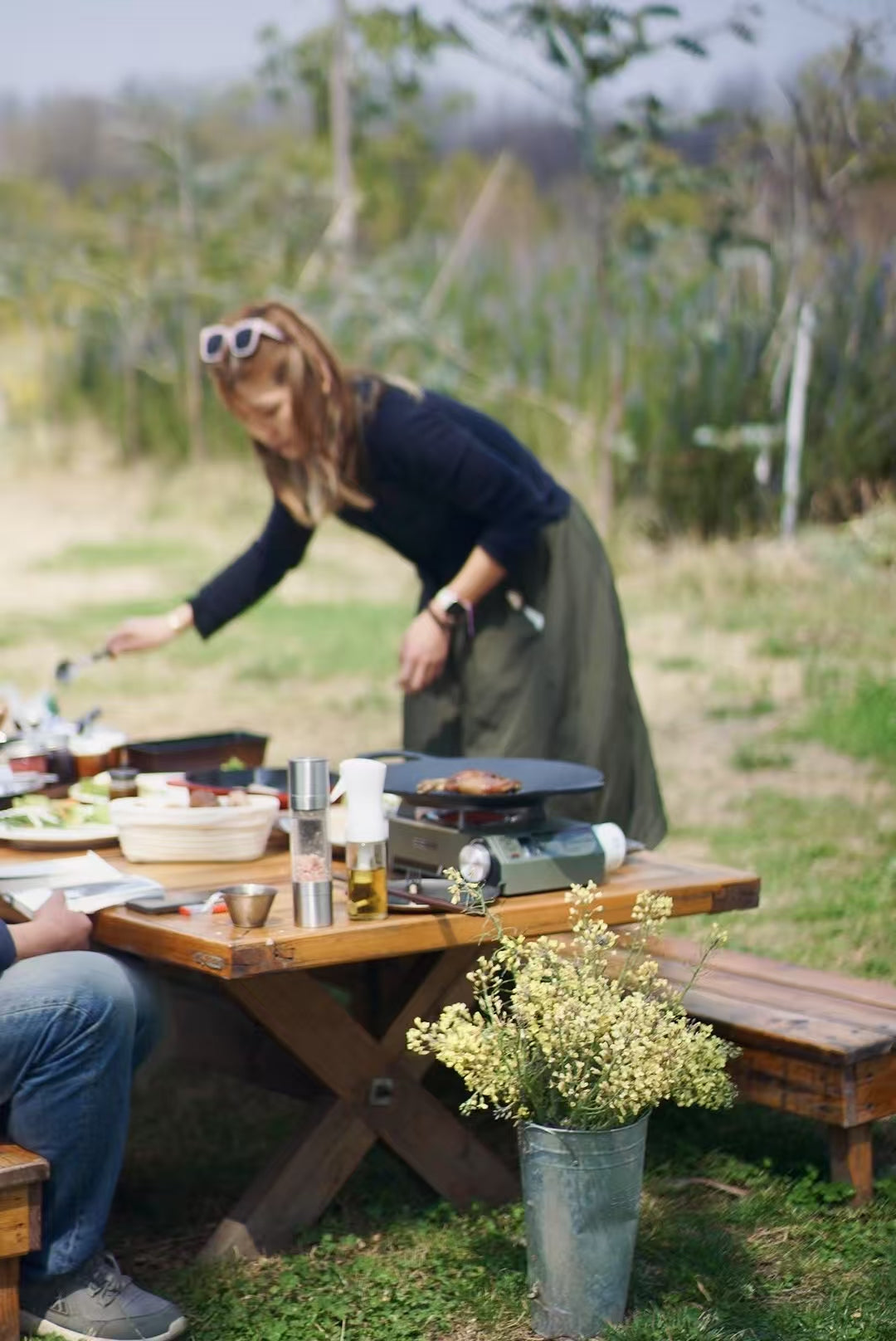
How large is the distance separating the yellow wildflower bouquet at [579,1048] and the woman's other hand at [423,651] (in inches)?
50.2

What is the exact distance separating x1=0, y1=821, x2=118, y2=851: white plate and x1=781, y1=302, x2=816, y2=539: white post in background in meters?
6.78

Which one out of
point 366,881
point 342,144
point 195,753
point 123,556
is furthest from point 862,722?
point 342,144

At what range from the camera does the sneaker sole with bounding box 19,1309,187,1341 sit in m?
2.55

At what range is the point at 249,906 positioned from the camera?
257 cm

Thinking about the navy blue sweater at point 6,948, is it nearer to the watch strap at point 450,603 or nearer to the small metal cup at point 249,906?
the small metal cup at point 249,906

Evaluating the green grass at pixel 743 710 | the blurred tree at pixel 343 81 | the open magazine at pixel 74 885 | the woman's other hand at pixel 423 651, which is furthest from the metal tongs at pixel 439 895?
the blurred tree at pixel 343 81

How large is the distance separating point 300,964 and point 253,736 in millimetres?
1404

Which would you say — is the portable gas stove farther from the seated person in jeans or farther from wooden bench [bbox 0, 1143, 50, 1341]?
wooden bench [bbox 0, 1143, 50, 1341]

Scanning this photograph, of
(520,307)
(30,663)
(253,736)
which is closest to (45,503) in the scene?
(520,307)

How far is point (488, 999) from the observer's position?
8.48ft

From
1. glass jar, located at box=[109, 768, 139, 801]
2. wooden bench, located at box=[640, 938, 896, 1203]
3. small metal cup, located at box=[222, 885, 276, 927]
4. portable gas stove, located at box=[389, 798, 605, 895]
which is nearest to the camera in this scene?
small metal cup, located at box=[222, 885, 276, 927]

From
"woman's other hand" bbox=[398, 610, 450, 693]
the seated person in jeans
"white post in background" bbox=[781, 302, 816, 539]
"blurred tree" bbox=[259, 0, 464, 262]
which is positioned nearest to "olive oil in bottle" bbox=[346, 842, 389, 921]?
the seated person in jeans

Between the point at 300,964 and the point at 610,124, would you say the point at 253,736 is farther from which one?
the point at 610,124

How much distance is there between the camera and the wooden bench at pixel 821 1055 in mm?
3062
